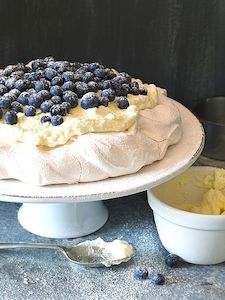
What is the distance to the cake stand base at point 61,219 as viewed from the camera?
0.94 metres

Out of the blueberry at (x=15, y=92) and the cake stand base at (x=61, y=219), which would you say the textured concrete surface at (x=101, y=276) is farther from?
the blueberry at (x=15, y=92)

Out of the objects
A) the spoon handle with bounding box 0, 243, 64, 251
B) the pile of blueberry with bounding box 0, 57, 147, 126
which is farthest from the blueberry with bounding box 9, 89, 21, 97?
the spoon handle with bounding box 0, 243, 64, 251

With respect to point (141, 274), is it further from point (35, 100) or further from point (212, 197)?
point (35, 100)

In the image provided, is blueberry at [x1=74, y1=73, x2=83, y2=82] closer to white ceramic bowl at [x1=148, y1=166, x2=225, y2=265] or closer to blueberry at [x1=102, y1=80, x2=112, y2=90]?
blueberry at [x1=102, y1=80, x2=112, y2=90]

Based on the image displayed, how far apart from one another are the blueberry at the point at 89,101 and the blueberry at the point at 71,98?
1 centimetres

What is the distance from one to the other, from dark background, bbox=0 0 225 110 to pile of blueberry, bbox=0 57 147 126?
30 centimetres

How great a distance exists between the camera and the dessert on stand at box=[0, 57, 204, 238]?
0.83 meters

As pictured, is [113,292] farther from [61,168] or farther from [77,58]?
[77,58]

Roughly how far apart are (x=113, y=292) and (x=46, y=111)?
0.91ft

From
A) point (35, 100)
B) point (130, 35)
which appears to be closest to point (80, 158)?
point (35, 100)

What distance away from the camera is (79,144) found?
837 millimetres

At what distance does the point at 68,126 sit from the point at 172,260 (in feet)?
0.82

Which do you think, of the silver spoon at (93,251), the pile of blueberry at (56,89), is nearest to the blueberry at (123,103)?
the pile of blueberry at (56,89)

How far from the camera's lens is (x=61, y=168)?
824 millimetres
